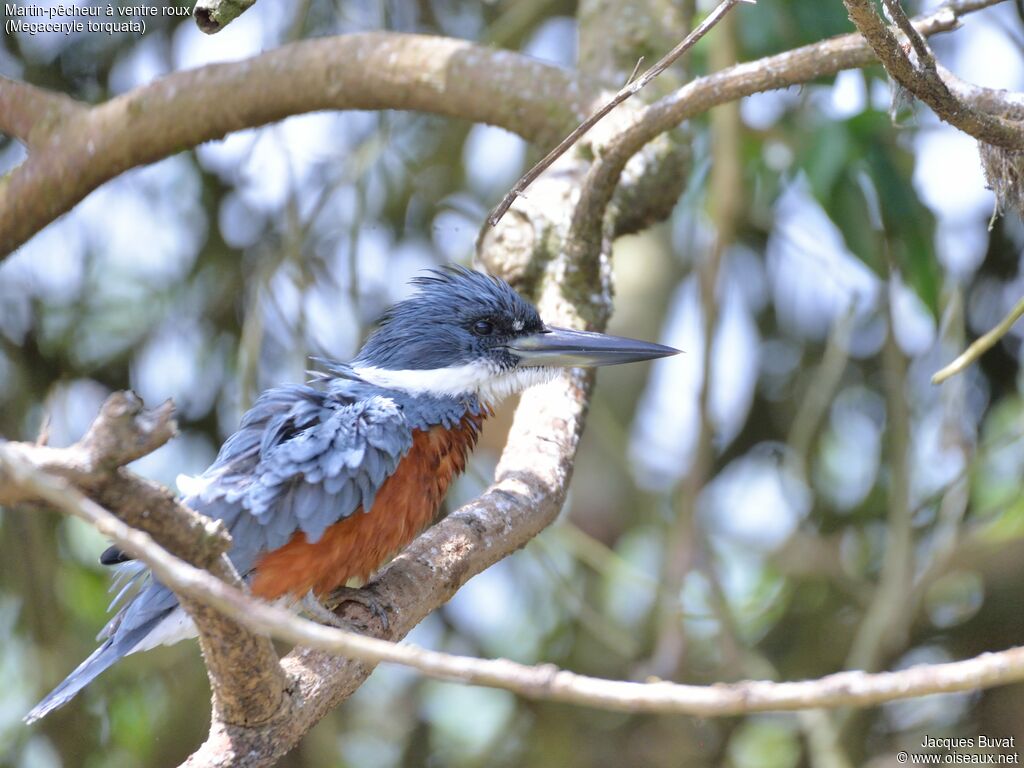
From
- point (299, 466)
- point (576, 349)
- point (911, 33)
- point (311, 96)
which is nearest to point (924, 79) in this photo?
point (911, 33)

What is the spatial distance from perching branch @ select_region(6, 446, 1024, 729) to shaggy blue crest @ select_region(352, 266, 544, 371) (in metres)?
1.61

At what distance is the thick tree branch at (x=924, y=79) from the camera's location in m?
1.73

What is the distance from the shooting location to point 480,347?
2.72 meters

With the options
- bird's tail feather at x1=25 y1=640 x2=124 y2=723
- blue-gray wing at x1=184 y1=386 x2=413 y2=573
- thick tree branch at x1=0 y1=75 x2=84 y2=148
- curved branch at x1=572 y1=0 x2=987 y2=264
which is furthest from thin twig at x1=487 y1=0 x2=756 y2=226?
thick tree branch at x1=0 y1=75 x2=84 y2=148

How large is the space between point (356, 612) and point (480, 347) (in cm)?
78

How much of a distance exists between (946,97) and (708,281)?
4.60 ft

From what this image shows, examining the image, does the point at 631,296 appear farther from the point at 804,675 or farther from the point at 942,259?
the point at 804,675

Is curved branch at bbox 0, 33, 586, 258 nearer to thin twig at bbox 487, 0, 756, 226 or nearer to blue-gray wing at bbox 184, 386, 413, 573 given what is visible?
blue-gray wing at bbox 184, 386, 413, 573

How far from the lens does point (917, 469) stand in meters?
4.21

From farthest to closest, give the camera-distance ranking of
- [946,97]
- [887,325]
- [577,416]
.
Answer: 1. [887,325]
2. [577,416]
3. [946,97]

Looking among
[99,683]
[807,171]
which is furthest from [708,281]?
[99,683]

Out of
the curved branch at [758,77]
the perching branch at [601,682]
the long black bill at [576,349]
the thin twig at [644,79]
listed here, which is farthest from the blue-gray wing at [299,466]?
the perching branch at [601,682]

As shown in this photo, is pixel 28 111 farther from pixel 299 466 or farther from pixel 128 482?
pixel 128 482

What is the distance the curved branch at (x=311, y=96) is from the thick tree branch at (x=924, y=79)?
1326 millimetres
